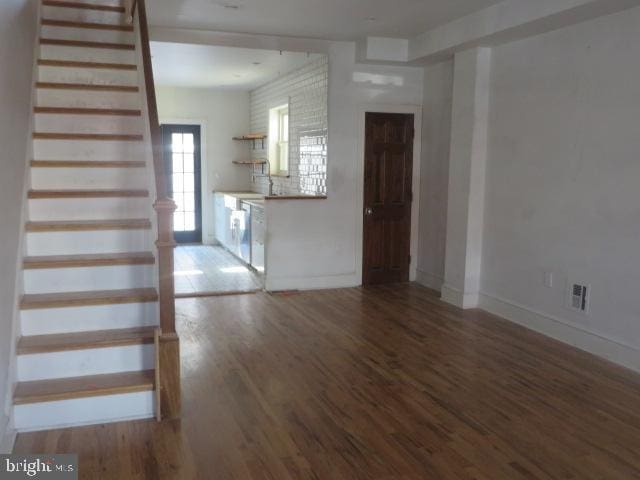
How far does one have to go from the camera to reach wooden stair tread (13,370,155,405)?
3076 mm

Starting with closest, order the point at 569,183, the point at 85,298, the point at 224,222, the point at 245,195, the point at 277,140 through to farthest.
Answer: the point at 85,298 → the point at 569,183 → the point at 245,195 → the point at 277,140 → the point at 224,222

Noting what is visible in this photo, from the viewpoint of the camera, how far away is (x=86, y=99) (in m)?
4.73

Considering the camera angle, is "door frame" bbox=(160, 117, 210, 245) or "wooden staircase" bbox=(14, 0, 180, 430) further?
"door frame" bbox=(160, 117, 210, 245)

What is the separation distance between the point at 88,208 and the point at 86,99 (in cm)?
117

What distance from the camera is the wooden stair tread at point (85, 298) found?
3379mm

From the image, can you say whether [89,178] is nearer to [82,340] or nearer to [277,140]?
[82,340]

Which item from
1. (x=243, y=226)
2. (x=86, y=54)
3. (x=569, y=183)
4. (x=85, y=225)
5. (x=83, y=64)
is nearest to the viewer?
(x=85, y=225)

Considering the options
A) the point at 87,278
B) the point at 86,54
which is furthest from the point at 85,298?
the point at 86,54

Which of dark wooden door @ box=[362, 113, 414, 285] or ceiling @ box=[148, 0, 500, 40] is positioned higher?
ceiling @ box=[148, 0, 500, 40]

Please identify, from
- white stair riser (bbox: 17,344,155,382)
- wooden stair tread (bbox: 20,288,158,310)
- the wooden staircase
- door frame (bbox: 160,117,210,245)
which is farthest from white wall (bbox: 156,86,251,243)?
white stair riser (bbox: 17,344,155,382)

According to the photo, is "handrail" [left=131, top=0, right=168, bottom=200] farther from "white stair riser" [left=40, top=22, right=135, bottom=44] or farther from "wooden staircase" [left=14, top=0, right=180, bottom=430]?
"white stair riser" [left=40, top=22, right=135, bottom=44]

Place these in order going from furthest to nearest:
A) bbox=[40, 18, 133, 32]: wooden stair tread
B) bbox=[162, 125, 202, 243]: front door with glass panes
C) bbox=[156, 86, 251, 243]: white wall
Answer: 1. bbox=[162, 125, 202, 243]: front door with glass panes
2. bbox=[156, 86, 251, 243]: white wall
3. bbox=[40, 18, 133, 32]: wooden stair tread

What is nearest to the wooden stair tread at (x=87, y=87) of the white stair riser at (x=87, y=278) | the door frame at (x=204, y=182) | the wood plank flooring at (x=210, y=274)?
the white stair riser at (x=87, y=278)

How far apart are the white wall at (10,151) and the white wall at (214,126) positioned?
18.3 feet
